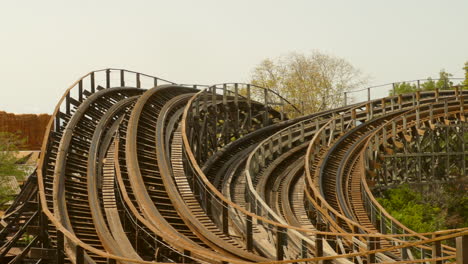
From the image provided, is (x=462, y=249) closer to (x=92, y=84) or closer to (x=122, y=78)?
(x=92, y=84)

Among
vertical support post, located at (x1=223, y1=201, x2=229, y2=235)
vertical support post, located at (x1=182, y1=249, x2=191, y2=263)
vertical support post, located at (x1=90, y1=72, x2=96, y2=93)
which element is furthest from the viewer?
vertical support post, located at (x1=90, y1=72, x2=96, y2=93)

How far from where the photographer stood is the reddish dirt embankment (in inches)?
2714

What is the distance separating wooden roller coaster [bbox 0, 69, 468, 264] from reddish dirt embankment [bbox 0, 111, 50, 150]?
120ft

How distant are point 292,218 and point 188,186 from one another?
4.00 meters

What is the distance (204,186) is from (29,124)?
5303 cm

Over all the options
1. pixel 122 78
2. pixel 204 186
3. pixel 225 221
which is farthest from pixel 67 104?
pixel 225 221

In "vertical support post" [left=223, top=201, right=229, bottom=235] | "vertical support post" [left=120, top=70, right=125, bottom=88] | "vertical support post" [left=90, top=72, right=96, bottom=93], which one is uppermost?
"vertical support post" [left=120, top=70, right=125, bottom=88]

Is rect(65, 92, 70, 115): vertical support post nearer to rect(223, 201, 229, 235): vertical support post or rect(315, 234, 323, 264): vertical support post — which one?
rect(223, 201, 229, 235): vertical support post

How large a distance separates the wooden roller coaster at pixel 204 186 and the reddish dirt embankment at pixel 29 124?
120ft

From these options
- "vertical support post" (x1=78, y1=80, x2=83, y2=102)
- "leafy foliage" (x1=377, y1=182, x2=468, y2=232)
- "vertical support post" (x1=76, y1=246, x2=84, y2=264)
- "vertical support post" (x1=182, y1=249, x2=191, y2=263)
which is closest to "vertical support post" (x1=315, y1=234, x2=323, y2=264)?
"vertical support post" (x1=182, y1=249, x2=191, y2=263)

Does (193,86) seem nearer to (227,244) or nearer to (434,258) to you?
(227,244)

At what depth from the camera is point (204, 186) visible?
68.9 ft

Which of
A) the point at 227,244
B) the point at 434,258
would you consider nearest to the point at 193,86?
the point at 227,244

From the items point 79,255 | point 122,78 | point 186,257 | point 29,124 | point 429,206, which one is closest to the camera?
point 79,255
